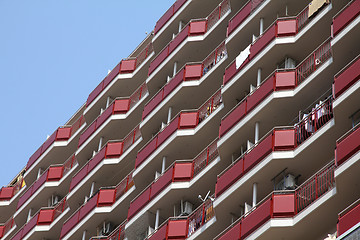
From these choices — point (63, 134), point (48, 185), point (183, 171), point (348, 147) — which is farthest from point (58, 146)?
point (348, 147)

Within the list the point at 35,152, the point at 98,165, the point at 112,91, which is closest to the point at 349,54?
the point at 98,165

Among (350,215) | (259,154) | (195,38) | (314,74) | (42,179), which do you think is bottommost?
(350,215)

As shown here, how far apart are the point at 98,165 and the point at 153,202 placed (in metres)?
10.0

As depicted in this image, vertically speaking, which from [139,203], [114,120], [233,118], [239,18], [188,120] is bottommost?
[139,203]

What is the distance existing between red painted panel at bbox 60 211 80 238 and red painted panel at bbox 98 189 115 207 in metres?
2.35

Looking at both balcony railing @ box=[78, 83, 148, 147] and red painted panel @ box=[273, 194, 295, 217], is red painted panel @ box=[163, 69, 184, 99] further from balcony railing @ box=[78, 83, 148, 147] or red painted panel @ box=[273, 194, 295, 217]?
red painted panel @ box=[273, 194, 295, 217]

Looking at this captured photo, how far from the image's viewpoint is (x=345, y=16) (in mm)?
41938

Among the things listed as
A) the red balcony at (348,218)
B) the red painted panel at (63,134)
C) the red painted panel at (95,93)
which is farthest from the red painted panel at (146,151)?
the red balcony at (348,218)

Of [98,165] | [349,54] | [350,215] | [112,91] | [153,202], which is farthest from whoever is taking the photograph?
[112,91]

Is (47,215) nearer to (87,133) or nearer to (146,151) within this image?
(87,133)

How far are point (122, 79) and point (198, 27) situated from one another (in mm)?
8605

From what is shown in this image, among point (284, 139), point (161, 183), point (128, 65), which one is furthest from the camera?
point (128, 65)

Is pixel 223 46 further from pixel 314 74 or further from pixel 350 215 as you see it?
pixel 350 215

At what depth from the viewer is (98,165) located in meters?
58.2
